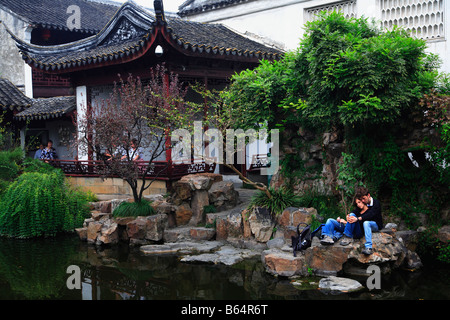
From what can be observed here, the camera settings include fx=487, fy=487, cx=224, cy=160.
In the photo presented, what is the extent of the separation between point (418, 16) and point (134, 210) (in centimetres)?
835

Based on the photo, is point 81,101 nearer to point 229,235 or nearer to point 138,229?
point 138,229

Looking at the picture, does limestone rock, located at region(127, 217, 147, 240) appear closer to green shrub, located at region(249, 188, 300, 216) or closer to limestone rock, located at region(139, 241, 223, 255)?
limestone rock, located at region(139, 241, 223, 255)

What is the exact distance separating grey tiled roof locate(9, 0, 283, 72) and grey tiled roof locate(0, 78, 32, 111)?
2.63m

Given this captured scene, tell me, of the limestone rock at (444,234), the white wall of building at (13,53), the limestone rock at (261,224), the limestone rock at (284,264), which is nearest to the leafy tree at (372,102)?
the limestone rock at (444,234)

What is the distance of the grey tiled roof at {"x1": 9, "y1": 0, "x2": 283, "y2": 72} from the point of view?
1231cm

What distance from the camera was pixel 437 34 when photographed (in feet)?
38.5

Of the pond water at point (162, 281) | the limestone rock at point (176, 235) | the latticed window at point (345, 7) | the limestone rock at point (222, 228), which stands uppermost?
the latticed window at point (345, 7)

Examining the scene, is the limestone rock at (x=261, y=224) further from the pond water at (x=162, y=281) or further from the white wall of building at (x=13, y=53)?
the white wall of building at (x=13, y=53)

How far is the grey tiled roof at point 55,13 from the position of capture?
18.6 metres

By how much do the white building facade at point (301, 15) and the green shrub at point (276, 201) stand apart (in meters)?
4.05

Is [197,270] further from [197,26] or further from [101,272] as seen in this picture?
[197,26]

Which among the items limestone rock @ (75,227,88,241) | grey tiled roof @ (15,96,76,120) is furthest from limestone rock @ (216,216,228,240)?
grey tiled roof @ (15,96,76,120)

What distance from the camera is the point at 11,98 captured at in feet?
57.0
